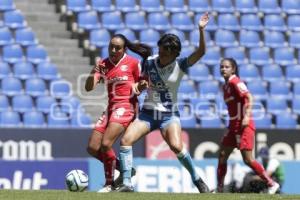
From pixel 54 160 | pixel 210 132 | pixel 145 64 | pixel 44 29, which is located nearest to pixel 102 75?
pixel 145 64

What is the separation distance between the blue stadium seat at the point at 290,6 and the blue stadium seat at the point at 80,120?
7659 mm

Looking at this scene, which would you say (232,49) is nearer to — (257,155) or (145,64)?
(257,155)

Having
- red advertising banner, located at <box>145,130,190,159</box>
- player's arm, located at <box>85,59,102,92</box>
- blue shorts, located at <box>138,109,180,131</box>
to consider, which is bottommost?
red advertising banner, located at <box>145,130,190,159</box>

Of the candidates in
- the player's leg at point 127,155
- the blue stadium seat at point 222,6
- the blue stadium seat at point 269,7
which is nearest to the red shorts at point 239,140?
the player's leg at point 127,155

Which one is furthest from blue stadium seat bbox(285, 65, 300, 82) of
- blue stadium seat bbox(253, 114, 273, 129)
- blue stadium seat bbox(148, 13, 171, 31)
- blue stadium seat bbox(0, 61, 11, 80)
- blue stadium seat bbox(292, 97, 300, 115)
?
blue stadium seat bbox(0, 61, 11, 80)

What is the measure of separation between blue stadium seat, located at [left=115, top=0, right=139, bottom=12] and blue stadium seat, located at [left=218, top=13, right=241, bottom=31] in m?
2.27

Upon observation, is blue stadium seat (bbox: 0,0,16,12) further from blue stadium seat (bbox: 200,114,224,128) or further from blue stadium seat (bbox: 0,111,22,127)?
blue stadium seat (bbox: 200,114,224,128)

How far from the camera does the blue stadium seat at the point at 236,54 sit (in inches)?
853

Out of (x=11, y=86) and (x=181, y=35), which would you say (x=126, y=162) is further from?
(x=181, y=35)

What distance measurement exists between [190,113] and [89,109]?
2200 millimetres

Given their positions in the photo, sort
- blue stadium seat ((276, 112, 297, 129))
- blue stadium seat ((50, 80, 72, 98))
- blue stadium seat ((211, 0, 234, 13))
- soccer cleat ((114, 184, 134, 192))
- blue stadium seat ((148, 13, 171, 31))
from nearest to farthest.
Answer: soccer cleat ((114, 184, 134, 192)), blue stadium seat ((50, 80, 72, 98)), blue stadium seat ((276, 112, 297, 129)), blue stadium seat ((148, 13, 171, 31)), blue stadium seat ((211, 0, 234, 13))

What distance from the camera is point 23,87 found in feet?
61.9

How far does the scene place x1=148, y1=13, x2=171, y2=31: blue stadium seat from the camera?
853 inches

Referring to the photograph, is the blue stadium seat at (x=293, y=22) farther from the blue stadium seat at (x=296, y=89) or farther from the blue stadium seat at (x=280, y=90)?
the blue stadium seat at (x=280, y=90)
